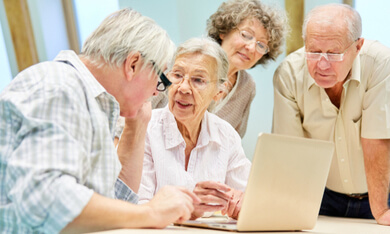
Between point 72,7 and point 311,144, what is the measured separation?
3944 millimetres

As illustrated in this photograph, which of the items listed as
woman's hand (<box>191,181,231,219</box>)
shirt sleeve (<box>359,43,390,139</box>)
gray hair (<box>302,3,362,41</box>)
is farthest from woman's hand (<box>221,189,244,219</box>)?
gray hair (<box>302,3,362,41</box>)

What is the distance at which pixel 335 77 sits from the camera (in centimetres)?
232

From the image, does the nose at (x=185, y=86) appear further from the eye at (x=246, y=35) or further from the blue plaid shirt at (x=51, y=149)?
the blue plaid shirt at (x=51, y=149)

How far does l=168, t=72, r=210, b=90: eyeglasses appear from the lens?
2176 millimetres

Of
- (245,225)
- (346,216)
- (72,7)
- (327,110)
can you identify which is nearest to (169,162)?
(245,225)

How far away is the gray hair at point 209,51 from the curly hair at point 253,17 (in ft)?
1.67

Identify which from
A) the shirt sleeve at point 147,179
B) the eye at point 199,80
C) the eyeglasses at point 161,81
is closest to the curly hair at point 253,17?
the eye at point 199,80

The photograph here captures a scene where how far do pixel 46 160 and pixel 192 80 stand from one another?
3.83 feet

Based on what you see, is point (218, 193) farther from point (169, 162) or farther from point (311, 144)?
point (311, 144)

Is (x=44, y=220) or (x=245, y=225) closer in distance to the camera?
(x=44, y=220)

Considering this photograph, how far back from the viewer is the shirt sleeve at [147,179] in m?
1.98

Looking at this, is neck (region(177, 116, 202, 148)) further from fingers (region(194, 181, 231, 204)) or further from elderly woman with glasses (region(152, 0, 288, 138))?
elderly woman with glasses (region(152, 0, 288, 138))

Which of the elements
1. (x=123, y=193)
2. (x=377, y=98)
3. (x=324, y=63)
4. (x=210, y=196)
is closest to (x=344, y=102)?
(x=377, y=98)

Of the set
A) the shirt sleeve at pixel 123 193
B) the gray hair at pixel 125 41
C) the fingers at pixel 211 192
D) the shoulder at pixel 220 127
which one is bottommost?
the fingers at pixel 211 192
